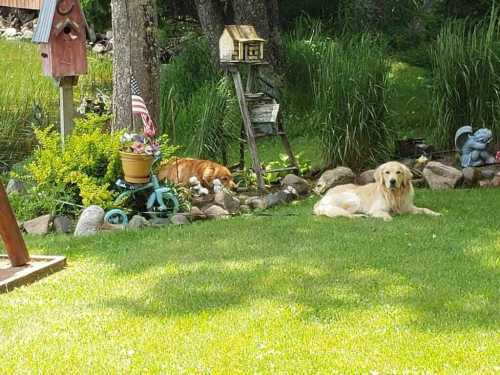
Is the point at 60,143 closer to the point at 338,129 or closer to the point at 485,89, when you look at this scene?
the point at 338,129

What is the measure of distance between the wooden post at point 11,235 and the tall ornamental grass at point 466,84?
6.45 m

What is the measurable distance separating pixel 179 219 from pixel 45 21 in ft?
8.66

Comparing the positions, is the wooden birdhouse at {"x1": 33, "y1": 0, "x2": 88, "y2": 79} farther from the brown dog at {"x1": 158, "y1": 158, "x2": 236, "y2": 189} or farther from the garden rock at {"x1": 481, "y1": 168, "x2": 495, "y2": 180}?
the garden rock at {"x1": 481, "y1": 168, "x2": 495, "y2": 180}

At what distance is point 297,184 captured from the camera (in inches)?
394

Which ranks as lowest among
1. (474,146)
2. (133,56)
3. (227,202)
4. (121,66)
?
(227,202)

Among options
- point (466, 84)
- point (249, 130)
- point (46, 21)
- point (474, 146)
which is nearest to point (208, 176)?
point (249, 130)

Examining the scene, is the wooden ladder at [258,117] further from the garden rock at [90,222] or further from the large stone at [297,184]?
the garden rock at [90,222]

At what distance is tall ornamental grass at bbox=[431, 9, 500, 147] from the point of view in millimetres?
10867

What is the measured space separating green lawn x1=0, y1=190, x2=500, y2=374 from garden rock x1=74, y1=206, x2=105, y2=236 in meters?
0.25

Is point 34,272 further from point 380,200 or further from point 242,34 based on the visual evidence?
point 242,34

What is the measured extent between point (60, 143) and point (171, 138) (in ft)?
8.82

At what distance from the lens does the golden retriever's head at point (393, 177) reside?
8.34 metres

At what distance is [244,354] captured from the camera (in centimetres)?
457

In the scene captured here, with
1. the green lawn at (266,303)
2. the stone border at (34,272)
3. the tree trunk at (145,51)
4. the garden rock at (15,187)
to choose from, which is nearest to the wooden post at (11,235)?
the stone border at (34,272)
